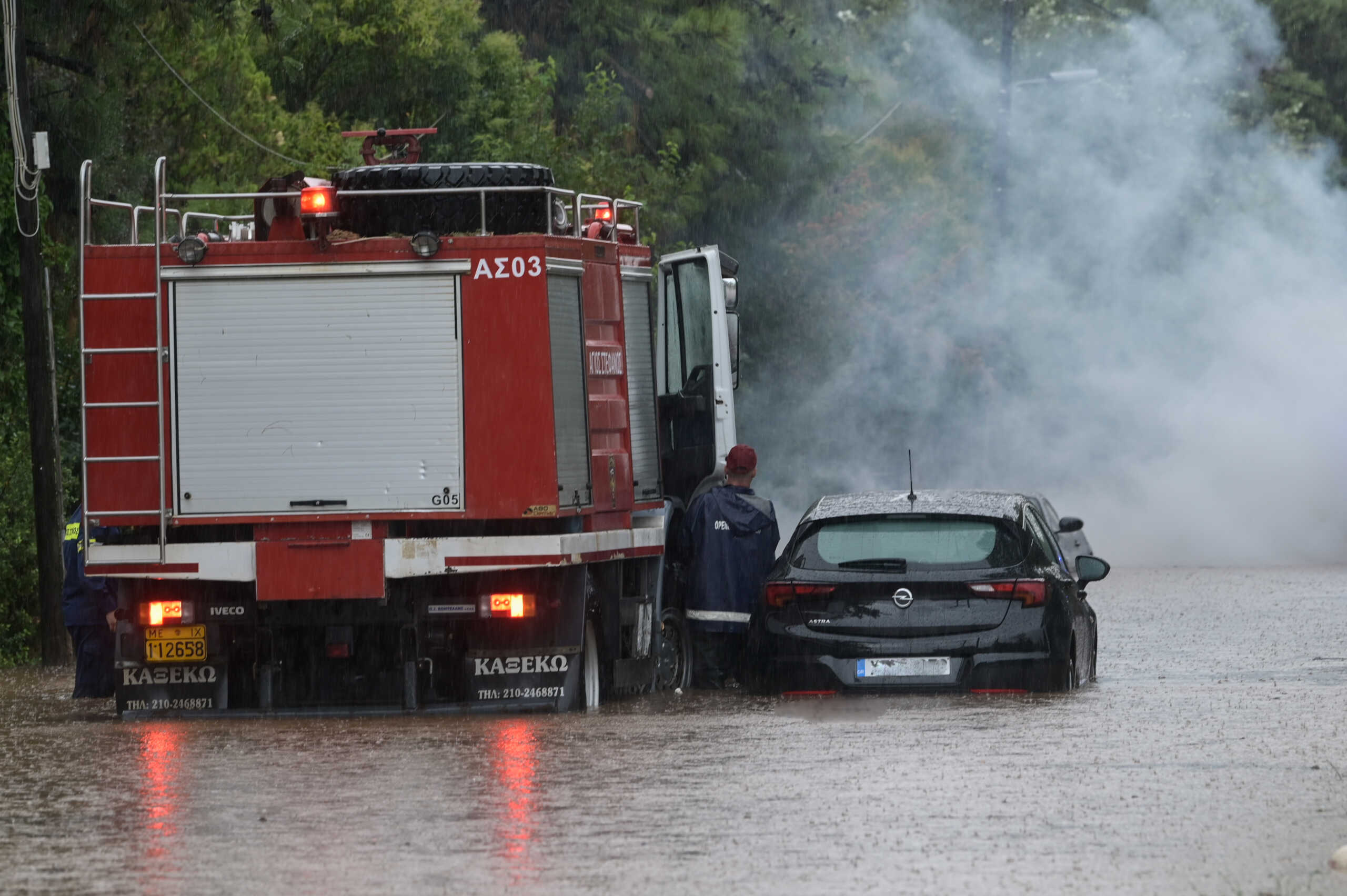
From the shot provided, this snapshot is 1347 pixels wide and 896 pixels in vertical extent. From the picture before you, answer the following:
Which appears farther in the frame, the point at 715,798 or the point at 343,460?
the point at 343,460

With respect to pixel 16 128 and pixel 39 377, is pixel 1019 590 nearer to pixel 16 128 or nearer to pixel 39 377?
pixel 39 377

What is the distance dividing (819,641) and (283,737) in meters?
3.02

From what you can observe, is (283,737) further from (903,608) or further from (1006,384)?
(1006,384)

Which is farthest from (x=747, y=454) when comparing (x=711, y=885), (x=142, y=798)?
(x=711, y=885)

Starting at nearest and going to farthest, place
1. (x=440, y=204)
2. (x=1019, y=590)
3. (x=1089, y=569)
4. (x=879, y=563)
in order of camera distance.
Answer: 1. (x=1019, y=590)
2. (x=879, y=563)
3. (x=440, y=204)
4. (x=1089, y=569)

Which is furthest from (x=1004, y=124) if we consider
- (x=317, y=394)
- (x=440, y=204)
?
(x=317, y=394)

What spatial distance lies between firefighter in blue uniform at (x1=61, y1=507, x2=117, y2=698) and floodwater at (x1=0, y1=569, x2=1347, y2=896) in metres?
0.81

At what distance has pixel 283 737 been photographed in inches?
492

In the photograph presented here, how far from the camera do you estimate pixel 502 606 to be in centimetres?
1330

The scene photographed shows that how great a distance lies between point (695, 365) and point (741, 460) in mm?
1184

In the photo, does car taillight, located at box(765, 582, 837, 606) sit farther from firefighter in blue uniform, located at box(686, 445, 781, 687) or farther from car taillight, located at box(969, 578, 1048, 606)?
firefighter in blue uniform, located at box(686, 445, 781, 687)

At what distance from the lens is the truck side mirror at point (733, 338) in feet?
52.5

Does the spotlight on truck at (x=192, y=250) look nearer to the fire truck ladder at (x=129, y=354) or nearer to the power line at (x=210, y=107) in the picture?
the fire truck ladder at (x=129, y=354)

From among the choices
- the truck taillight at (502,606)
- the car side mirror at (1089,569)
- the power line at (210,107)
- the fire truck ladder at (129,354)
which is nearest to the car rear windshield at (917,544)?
the car side mirror at (1089,569)
